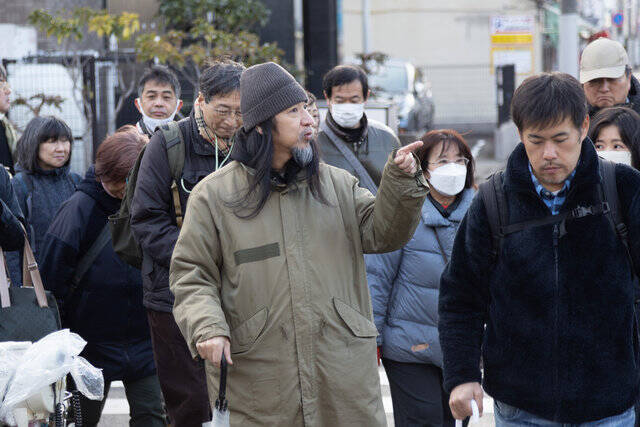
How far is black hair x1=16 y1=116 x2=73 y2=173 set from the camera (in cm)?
683

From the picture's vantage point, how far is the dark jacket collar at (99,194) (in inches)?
213

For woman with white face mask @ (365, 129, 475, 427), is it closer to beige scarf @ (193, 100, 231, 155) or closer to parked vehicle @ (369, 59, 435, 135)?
beige scarf @ (193, 100, 231, 155)

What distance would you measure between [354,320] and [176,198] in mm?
1438

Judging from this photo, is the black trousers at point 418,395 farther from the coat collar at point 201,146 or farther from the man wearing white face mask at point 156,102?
the man wearing white face mask at point 156,102

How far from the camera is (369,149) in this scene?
22.3ft

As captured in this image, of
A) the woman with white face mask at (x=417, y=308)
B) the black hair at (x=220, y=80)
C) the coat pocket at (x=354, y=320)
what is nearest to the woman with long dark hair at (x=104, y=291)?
the black hair at (x=220, y=80)

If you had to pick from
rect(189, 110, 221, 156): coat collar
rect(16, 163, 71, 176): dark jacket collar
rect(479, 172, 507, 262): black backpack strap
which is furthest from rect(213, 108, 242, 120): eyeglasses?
rect(16, 163, 71, 176): dark jacket collar

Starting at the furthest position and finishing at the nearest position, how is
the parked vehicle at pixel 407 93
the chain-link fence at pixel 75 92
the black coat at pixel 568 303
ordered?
the parked vehicle at pixel 407 93 → the chain-link fence at pixel 75 92 → the black coat at pixel 568 303

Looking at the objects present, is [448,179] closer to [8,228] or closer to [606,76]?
[606,76]

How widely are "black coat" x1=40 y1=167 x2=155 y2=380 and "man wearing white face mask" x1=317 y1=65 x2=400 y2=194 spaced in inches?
72.2

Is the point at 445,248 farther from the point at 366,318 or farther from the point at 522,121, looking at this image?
the point at 522,121

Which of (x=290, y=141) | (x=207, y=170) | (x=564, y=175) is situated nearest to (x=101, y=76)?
(x=207, y=170)

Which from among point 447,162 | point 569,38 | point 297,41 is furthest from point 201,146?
point 297,41

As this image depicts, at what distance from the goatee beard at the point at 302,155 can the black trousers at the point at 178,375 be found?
1480mm
